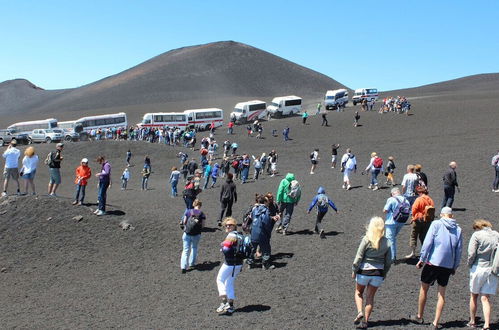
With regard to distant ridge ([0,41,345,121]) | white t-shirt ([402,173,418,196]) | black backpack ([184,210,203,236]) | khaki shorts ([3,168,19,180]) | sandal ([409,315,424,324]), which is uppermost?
distant ridge ([0,41,345,121])

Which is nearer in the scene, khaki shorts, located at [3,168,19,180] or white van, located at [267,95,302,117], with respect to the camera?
khaki shorts, located at [3,168,19,180]

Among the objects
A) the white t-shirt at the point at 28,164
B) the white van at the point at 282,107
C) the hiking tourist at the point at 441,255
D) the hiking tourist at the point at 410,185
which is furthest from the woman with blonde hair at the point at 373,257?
the white van at the point at 282,107

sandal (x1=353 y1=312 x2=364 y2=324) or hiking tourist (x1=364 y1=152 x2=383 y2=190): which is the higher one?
hiking tourist (x1=364 y1=152 x2=383 y2=190)

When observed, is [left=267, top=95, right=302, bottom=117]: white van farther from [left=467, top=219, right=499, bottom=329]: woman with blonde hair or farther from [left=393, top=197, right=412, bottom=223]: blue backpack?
[left=467, top=219, right=499, bottom=329]: woman with blonde hair

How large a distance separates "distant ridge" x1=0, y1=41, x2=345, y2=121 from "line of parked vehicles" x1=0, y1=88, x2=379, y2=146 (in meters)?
42.7

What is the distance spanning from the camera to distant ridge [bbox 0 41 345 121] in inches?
4230

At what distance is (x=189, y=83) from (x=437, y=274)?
4374 inches

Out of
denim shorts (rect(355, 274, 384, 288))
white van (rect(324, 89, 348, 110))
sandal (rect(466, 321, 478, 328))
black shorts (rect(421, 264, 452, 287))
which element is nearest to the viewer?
denim shorts (rect(355, 274, 384, 288))

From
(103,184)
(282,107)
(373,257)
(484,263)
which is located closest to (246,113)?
(282,107)

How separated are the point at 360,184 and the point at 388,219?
40.3ft

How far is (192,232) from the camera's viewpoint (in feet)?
36.3

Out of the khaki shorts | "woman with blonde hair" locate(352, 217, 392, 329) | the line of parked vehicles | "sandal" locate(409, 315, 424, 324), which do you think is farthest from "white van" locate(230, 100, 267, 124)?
"woman with blonde hair" locate(352, 217, 392, 329)

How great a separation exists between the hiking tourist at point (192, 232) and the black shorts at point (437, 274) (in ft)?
16.9

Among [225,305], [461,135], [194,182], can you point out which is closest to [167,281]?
[225,305]
